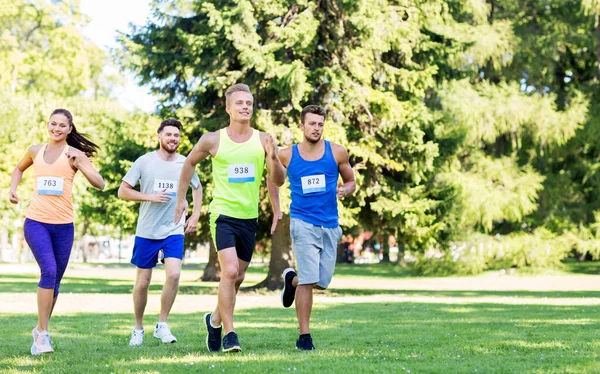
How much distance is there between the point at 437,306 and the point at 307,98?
6.25 m

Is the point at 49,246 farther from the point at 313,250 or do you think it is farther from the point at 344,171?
the point at 344,171

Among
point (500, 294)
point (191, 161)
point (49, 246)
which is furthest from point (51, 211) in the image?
point (500, 294)

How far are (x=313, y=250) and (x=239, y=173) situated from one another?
972mm

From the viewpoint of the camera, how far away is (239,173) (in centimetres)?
785

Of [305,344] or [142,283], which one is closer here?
[305,344]

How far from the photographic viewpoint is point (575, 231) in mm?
37719

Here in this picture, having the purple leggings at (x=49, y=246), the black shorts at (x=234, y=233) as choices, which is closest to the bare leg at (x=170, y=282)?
the purple leggings at (x=49, y=246)

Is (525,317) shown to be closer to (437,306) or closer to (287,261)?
(437,306)

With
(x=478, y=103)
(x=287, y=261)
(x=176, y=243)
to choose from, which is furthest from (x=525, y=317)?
(x=478, y=103)

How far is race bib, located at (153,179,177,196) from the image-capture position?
921 cm

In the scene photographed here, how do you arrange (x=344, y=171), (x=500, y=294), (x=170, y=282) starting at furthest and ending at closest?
(x=500, y=294) → (x=170, y=282) → (x=344, y=171)

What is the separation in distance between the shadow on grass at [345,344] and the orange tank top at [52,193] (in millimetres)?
1178

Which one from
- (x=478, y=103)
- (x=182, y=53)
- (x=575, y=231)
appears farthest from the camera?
(x=575, y=231)

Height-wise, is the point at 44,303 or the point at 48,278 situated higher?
the point at 48,278
